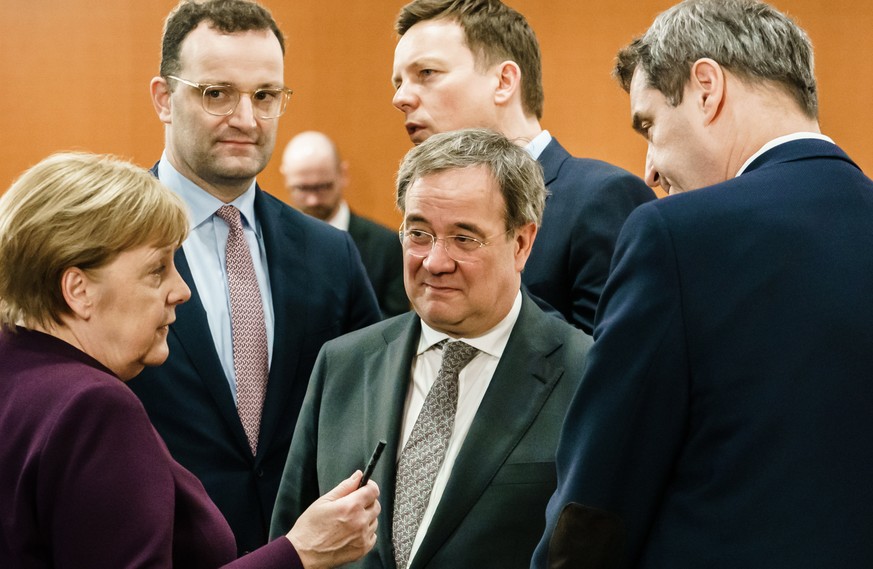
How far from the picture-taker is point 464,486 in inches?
78.4

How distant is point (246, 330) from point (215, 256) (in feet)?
0.65

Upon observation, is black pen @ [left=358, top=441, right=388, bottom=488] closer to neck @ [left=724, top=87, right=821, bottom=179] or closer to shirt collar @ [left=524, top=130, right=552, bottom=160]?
neck @ [left=724, top=87, right=821, bottom=179]

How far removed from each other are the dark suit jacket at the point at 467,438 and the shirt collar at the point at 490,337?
0.02m

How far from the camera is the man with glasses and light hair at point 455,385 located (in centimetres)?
199

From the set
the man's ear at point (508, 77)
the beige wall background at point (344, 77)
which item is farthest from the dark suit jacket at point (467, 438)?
the beige wall background at point (344, 77)

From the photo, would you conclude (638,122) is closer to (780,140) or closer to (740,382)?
(780,140)

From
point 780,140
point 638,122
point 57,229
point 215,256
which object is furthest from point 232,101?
Result: point 780,140

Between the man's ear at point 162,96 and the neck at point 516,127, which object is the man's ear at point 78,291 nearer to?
the man's ear at point 162,96

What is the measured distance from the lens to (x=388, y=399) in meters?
2.14

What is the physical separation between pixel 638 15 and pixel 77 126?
8.78 feet

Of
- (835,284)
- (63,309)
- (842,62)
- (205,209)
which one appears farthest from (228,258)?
(842,62)

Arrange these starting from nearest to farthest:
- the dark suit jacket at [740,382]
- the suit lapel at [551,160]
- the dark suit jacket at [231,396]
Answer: the dark suit jacket at [740,382], the dark suit jacket at [231,396], the suit lapel at [551,160]

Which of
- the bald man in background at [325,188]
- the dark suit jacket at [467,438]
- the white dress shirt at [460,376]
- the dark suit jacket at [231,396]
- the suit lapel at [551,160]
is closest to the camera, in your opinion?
the dark suit jacket at [467,438]

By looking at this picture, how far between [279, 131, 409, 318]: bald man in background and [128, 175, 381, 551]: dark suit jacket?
2146 mm
